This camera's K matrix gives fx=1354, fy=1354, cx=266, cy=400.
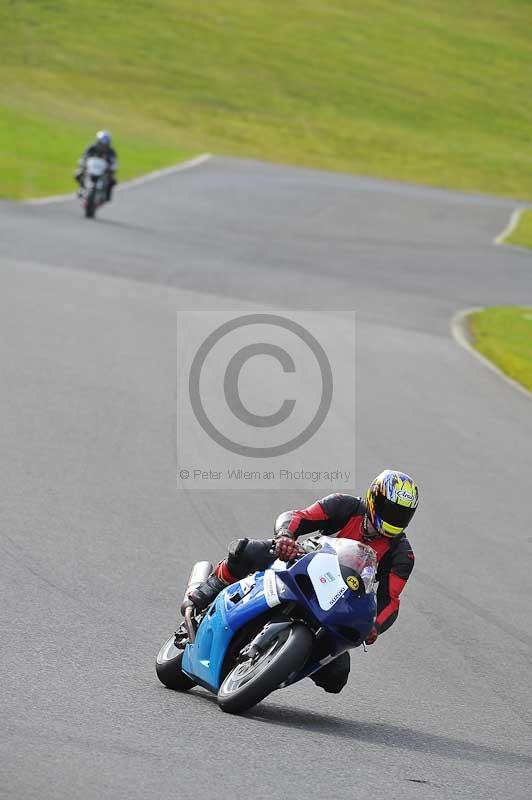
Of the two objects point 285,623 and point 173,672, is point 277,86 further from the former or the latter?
point 285,623

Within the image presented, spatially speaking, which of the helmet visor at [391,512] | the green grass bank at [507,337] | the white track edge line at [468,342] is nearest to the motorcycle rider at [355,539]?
the helmet visor at [391,512]

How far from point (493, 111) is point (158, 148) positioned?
99.3 feet

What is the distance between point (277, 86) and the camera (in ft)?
234

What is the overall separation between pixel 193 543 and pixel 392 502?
3.51 m

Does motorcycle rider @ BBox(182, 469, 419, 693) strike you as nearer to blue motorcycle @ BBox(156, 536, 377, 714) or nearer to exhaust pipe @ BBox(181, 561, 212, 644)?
exhaust pipe @ BBox(181, 561, 212, 644)

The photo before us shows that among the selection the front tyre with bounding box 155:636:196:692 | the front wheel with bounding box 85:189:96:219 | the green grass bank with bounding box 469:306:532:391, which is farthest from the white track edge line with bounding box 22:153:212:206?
the front tyre with bounding box 155:636:196:692

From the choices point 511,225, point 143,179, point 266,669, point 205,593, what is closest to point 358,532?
point 205,593

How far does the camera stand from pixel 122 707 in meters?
6.84

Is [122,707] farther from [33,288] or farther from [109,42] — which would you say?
[109,42]

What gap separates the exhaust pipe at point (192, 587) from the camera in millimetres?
7445

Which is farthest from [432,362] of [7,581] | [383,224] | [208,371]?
[383,224]

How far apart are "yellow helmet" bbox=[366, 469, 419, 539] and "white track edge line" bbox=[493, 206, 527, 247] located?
99.5ft

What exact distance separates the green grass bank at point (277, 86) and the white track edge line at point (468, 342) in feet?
61.0

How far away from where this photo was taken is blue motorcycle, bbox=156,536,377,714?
6.82 metres
